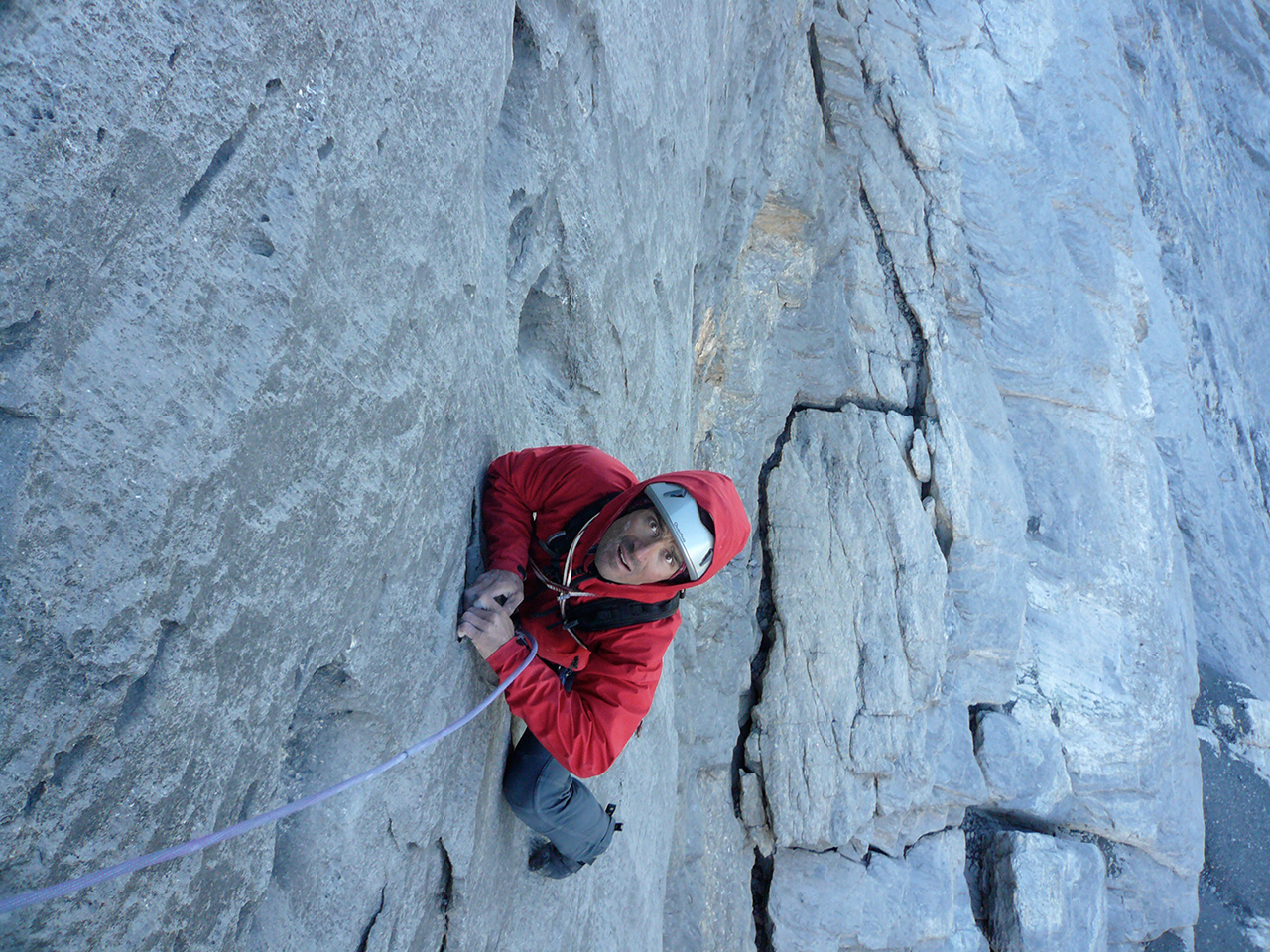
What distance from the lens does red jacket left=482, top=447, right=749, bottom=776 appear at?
8.91ft

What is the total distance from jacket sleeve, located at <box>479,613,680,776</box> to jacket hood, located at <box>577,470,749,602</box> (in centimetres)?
15

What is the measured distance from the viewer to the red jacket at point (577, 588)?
271cm

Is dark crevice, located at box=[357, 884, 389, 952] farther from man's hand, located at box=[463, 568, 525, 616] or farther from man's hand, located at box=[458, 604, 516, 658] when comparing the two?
man's hand, located at box=[463, 568, 525, 616]

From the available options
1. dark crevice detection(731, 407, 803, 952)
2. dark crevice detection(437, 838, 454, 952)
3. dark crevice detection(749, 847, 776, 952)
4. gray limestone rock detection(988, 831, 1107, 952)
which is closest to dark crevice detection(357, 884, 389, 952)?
dark crevice detection(437, 838, 454, 952)

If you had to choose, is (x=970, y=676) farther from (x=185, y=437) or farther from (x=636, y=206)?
(x=185, y=437)

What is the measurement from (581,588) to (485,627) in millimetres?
378

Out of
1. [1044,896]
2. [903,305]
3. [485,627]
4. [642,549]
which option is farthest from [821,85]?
[1044,896]

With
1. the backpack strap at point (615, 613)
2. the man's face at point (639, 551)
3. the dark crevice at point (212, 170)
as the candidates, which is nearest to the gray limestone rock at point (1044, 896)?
the backpack strap at point (615, 613)

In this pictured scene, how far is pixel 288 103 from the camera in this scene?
1.81 metres

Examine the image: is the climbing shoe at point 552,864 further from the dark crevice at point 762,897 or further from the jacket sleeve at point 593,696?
the dark crevice at point 762,897

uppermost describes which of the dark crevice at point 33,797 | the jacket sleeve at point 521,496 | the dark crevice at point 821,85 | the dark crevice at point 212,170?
the dark crevice at point 212,170

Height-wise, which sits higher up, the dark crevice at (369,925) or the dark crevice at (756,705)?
the dark crevice at (369,925)

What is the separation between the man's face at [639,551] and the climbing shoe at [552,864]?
1319 millimetres

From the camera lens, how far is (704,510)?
278 centimetres
